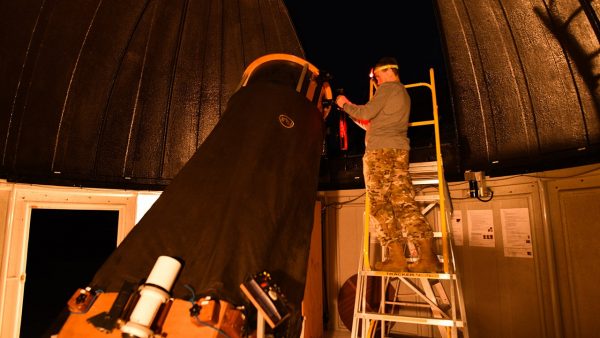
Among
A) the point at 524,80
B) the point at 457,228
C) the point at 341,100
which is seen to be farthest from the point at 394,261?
the point at 524,80

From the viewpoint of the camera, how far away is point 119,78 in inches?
166

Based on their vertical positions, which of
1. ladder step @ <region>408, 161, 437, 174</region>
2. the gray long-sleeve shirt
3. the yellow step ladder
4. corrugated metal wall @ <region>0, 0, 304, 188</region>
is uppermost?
corrugated metal wall @ <region>0, 0, 304, 188</region>

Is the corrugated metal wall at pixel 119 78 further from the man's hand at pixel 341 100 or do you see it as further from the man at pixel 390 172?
the man at pixel 390 172

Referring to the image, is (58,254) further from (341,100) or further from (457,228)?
(457,228)

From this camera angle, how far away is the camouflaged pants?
2.51m

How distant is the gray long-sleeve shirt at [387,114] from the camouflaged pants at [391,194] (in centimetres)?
8

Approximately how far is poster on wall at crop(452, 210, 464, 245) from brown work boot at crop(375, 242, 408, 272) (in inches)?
72.0

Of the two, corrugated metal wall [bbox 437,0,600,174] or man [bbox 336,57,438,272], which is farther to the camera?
corrugated metal wall [bbox 437,0,600,174]

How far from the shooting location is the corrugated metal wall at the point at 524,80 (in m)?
3.07

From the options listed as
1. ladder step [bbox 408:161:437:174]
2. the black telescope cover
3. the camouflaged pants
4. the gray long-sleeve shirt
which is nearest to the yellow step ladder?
ladder step [bbox 408:161:437:174]

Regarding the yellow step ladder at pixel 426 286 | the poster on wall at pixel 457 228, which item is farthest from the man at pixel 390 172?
the poster on wall at pixel 457 228

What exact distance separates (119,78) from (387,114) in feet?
11.4

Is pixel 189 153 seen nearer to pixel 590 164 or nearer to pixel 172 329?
pixel 172 329

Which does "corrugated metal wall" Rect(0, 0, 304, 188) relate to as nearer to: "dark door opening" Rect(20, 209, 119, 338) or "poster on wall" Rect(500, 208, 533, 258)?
"dark door opening" Rect(20, 209, 119, 338)
